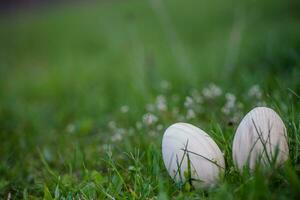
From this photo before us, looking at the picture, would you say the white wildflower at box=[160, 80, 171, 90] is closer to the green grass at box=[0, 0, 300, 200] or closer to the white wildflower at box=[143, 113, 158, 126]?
the green grass at box=[0, 0, 300, 200]

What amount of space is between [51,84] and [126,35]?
1779 mm

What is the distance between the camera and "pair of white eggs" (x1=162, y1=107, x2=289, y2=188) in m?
1.38

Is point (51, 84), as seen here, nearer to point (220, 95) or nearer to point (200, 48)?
point (200, 48)

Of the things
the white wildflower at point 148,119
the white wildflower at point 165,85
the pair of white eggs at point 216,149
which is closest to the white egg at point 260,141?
the pair of white eggs at point 216,149

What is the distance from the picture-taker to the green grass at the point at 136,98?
1616 mm

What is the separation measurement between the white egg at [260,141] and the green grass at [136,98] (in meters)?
0.06

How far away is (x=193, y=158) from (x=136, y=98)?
1.71 m

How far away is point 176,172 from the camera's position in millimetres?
1483

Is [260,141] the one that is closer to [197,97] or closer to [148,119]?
[148,119]

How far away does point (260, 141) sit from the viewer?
1.39m

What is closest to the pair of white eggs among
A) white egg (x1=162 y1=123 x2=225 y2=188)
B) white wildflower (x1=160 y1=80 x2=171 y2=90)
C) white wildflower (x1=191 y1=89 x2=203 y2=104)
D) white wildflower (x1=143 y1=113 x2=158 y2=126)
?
white egg (x1=162 y1=123 x2=225 y2=188)

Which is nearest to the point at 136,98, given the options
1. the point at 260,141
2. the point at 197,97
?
the point at 197,97

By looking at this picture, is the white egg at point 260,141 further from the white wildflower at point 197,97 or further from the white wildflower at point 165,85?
the white wildflower at point 165,85

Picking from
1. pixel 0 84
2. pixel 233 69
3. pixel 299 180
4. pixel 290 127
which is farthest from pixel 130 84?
pixel 299 180
